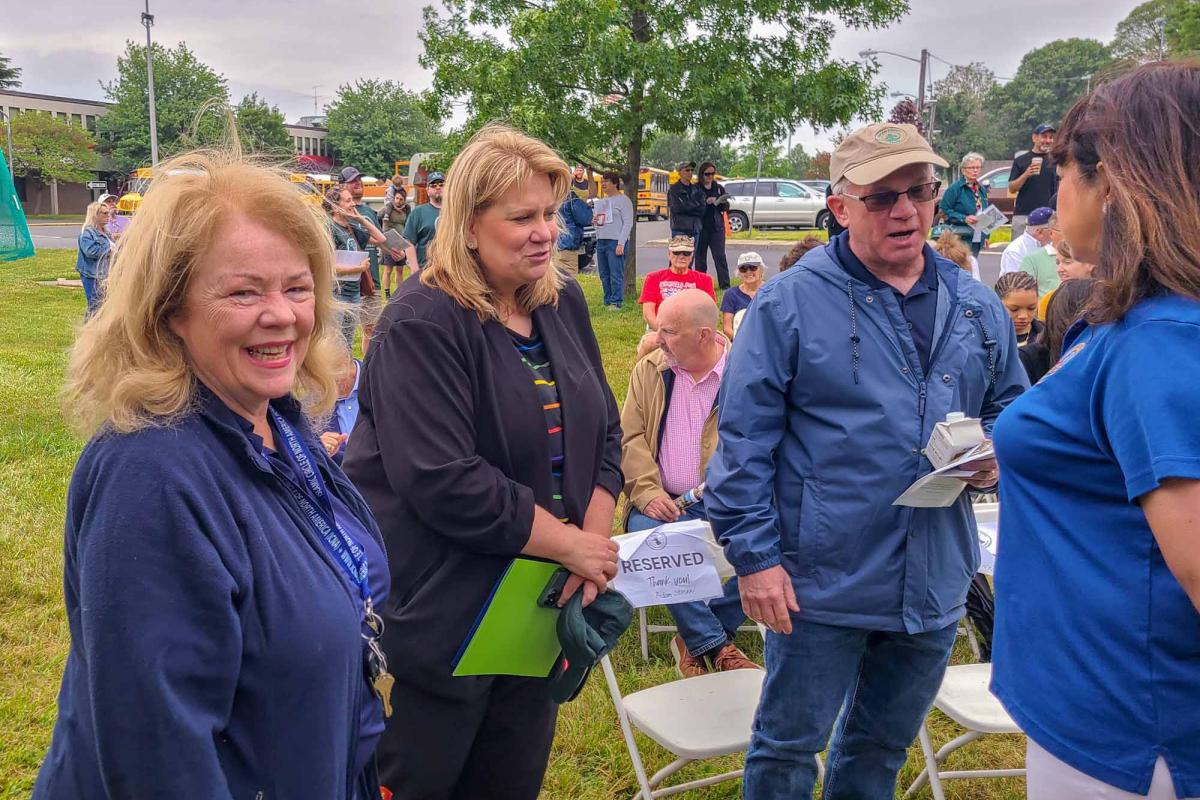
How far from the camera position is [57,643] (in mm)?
4094

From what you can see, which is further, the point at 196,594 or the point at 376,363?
the point at 376,363

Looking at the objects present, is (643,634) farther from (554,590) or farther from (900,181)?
(900,181)

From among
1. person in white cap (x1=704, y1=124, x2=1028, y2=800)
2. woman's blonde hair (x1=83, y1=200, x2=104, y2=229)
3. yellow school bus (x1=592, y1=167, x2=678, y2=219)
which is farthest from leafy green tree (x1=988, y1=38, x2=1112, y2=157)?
person in white cap (x1=704, y1=124, x2=1028, y2=800)

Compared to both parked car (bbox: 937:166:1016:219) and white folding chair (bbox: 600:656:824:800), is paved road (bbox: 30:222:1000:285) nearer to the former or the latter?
parked car (bbox: 937:166:1016:219)

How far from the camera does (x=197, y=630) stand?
4.19 feet

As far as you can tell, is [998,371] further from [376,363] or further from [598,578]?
[376,363]

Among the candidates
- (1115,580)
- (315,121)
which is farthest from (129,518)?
(315,121)

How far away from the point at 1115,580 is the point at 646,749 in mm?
2376

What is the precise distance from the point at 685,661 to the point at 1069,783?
8.95 feet

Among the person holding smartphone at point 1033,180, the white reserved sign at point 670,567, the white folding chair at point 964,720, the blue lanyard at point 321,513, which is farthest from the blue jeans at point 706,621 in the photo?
the person holding smartphone at point 1033,180

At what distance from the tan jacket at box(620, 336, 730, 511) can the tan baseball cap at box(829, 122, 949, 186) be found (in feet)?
6.69

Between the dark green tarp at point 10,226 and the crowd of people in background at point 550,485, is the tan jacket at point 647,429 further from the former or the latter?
the dark green tarp at point 10,226

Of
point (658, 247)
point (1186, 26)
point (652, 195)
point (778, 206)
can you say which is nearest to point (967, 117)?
point (1186, 26)

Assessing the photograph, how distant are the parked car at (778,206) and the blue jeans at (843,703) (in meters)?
27.6
